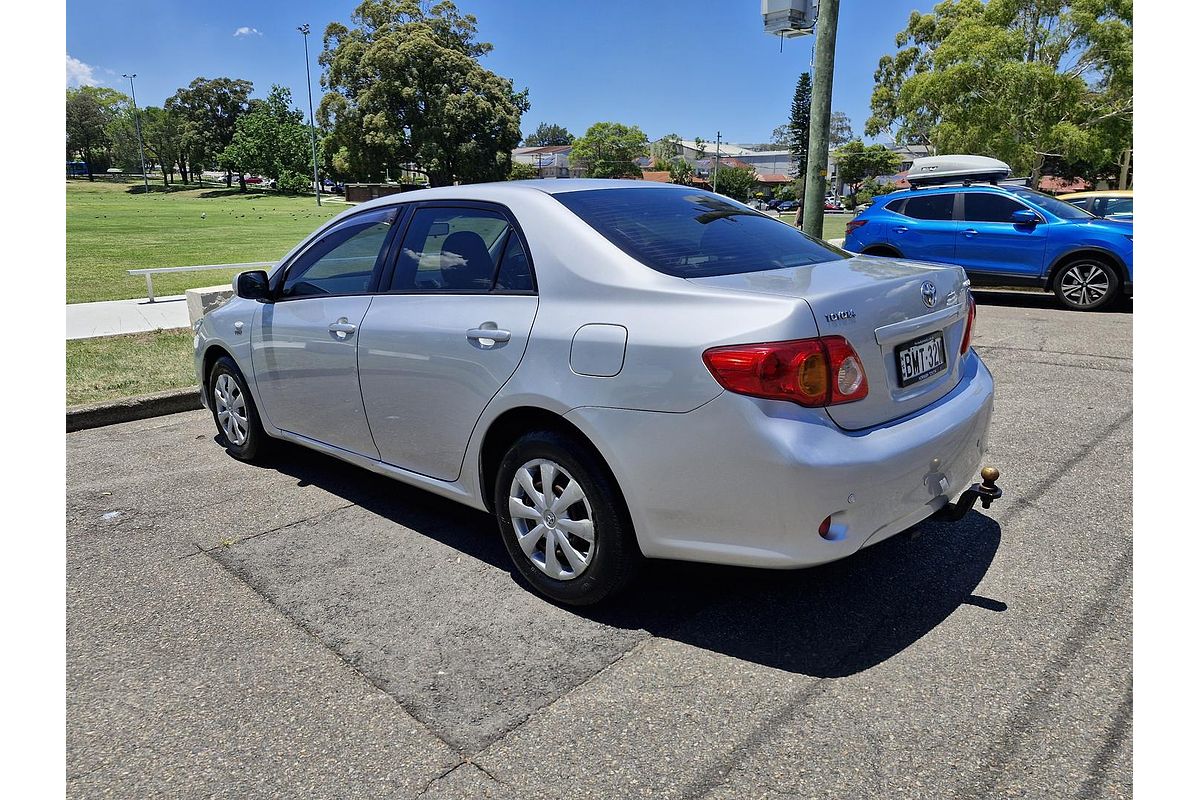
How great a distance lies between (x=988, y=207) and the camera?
38.0 feet

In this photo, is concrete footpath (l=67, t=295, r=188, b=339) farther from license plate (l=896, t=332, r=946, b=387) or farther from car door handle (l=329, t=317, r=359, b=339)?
license plate (l=896, t=332, r=946, b=387)

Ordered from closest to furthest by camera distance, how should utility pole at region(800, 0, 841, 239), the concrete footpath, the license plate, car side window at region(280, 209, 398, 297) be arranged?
the license plate, car side window at region(280, 209, 398, 297), utility pole at region(800, 0, 841, 239), the concrete footpath

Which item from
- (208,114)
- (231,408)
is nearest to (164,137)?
(208,114)

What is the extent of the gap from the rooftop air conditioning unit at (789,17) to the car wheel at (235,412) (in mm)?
5928

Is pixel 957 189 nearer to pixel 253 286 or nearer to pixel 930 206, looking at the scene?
pixel 930 206


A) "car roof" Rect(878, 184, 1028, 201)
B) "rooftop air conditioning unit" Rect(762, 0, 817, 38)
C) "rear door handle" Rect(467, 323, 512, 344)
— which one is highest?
"rooftop air conditioning unit" Rect(762, 0, 817, 38)

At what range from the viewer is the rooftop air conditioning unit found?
7.99 metres

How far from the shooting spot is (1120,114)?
2802 centimetres

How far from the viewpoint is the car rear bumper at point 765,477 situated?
8.75 feet

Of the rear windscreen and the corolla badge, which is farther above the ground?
the rear windscreen

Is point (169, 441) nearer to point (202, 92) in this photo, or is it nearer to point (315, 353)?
point (315, 353)

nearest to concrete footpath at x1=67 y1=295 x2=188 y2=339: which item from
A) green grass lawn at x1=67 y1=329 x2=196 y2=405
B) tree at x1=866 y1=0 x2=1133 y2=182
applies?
green grass lawn at x1=67 y1=329 x2=196 y2=405

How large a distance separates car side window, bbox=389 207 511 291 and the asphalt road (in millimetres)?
1226

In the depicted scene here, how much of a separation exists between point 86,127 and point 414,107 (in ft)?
247
